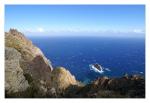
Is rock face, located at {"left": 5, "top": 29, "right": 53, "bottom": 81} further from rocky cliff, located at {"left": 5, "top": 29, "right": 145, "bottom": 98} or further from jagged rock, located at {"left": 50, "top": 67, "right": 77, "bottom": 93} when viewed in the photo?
jagged rock, located at {"left": 50, "top": 67, "right": 77, "bottom": 93}

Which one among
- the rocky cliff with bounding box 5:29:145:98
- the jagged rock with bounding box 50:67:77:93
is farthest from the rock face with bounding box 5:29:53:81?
the jagged rock with bounding box 50:67:77:93

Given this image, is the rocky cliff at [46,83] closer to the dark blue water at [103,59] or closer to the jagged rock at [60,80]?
the jagged rock at [60,80]

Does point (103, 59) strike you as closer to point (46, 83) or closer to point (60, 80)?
point (60, 80)

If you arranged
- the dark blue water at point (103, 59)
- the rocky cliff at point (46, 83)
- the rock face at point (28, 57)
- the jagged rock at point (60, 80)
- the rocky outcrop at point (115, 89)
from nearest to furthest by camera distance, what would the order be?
1. the rocky outcrop at point (115, 89)
2. the rocky cliff at point (46, 83)
3. the jagged rock at point (60, 80)
4. the rock face at point (28, 57)
5. the dark blue water at point (103, 59)

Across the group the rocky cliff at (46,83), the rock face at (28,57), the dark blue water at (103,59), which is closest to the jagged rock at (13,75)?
the rocky cliff at (46,83)

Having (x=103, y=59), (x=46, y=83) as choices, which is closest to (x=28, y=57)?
(x=46, y=83)

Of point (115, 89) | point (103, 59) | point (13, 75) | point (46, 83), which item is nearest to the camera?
point (13, 75)
